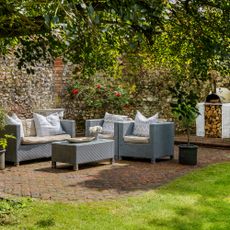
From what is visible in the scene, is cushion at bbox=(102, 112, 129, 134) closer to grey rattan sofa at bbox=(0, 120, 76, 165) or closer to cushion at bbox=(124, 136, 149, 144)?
cushion at bbox=(124, 136, 149, 144)

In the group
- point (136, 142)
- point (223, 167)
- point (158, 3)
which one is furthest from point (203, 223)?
point (136, 142)

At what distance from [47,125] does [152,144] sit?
2.21m

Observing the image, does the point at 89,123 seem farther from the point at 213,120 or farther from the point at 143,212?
the point at 143,212

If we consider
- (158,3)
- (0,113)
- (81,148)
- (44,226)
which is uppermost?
(158,3)

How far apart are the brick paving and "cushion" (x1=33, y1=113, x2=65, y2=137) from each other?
72cm

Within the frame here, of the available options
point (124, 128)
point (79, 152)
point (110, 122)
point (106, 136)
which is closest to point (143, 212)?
point (79, 152)

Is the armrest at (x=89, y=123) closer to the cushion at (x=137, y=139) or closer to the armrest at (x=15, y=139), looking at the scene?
the cushion at (x=137, y=139)

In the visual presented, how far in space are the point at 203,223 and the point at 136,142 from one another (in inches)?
158

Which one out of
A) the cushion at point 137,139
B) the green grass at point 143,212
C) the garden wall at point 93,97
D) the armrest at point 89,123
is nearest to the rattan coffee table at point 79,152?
the cushion at point 137,139

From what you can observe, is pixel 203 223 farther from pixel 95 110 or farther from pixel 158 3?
pixel 95 110

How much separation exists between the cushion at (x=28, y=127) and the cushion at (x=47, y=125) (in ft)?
0.28

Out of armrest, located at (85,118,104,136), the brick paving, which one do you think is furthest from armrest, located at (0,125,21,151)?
armrest, located at (85,118,104,136)

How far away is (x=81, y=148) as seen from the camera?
24.9ft

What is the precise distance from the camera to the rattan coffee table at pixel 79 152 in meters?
7.56
